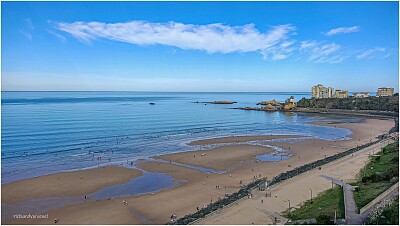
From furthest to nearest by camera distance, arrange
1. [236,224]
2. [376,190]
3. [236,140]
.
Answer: [236,140] < [376,190] < [236,224]

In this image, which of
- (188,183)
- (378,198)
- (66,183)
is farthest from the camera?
(188,183)

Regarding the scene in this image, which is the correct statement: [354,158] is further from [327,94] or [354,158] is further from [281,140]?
[327,94]

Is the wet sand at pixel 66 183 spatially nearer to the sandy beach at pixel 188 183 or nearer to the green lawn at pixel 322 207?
the sandy beach at pixel 188 183

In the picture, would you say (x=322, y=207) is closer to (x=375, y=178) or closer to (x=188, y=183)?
(x=375, y=178)

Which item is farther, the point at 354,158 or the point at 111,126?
the point at 111,126

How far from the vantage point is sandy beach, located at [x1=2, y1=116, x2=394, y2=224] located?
19.7 m

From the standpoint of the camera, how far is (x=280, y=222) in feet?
57.2

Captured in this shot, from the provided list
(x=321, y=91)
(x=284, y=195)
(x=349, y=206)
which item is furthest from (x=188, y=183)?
→ (x=321, y=91)

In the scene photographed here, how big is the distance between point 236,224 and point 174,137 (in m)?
32.9

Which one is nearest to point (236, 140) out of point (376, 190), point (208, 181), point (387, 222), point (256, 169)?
point (256, 169)

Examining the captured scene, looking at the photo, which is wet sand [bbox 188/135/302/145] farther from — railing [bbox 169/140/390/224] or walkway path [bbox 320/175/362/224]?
walkway path [bbox 320/175/362/224]

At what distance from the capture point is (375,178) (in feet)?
78.5

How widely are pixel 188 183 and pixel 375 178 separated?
552 inches

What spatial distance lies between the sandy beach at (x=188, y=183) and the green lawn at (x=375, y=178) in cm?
174
